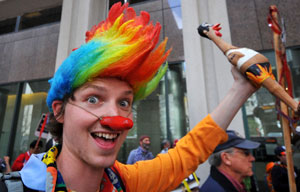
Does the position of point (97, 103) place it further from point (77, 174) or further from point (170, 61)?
point (170, 61)

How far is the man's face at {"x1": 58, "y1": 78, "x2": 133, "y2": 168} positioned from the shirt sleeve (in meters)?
0.32

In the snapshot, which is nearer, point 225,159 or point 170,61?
point 225,159

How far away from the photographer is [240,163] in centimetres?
178

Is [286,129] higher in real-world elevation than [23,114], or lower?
lower

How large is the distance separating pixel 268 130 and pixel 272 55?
1.70 meters

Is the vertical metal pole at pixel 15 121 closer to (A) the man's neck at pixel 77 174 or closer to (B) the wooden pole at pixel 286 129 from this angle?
(A) the man's neck at pixel 77 174

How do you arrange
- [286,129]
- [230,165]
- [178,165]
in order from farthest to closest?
[230,165]
[286,129]
[178,165]

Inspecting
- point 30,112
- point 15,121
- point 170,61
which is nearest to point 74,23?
point 170,61

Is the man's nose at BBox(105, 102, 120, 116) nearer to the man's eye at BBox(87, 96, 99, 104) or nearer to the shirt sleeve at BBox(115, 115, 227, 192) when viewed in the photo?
the man's eye at BBox(87, 96, 99, 104)

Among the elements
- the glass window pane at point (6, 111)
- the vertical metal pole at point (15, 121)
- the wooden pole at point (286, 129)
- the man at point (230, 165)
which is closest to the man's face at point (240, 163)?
the man at point (230, 165)

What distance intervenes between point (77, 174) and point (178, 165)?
0.52m

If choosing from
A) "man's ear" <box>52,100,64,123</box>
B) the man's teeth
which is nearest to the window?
"man's ear" <box>52,100,64,123</box>

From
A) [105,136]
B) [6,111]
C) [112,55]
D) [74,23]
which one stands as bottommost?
[105,136]

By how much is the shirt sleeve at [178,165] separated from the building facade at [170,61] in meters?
1.27
